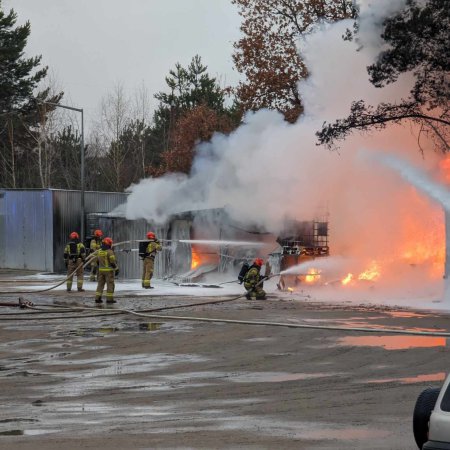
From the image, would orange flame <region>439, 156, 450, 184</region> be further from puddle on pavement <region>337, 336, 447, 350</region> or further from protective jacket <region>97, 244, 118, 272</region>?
protective jacket <region>97, 244, 118, 272</region>

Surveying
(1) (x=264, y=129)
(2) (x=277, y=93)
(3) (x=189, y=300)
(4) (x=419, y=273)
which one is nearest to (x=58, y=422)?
(3) (x=189, y=300)

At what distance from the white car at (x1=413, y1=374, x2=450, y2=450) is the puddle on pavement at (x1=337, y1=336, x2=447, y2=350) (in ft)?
25.2

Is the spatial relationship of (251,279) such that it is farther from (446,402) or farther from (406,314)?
(446,402)

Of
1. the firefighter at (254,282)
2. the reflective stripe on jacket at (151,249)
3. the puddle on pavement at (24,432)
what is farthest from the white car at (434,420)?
the reflective stripe on jacket at (151,249)

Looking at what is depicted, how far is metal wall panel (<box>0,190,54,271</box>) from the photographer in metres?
39.3

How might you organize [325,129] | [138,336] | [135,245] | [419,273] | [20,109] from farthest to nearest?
[20,109] < [135,245] < [419,273] < [325,129] < [138,336]

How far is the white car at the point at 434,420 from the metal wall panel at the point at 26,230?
116ft

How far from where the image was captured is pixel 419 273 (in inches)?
922

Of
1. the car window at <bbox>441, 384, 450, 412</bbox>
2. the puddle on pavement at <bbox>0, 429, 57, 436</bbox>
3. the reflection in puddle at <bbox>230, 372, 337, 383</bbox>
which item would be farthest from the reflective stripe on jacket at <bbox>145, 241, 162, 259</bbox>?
the car window at <bbox>441, 384, 450, 412</bbox>

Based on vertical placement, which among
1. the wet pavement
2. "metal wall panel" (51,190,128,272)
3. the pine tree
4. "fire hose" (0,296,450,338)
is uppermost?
the pine tree

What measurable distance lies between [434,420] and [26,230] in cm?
3750

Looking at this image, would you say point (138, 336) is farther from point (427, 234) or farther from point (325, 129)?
point (427, 234)

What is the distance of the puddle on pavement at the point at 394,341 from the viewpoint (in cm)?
1285

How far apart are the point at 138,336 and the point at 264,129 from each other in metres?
13.9
